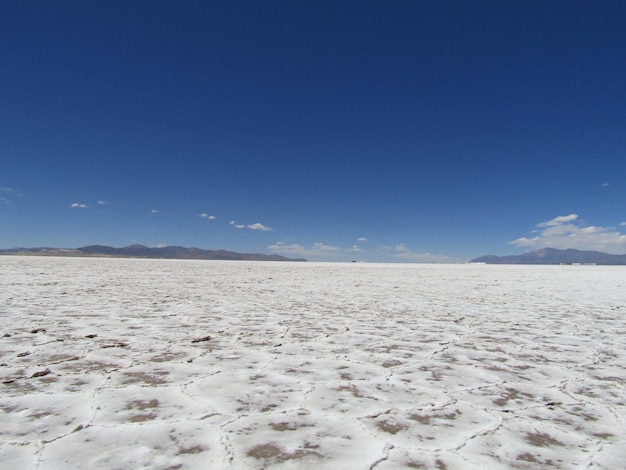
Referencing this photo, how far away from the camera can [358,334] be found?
13.0 feet

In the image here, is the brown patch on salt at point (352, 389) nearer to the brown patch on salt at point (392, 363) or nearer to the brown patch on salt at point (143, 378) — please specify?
the brown patch on salt at point (392, 363)

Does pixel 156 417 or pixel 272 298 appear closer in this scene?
pixel 156 417

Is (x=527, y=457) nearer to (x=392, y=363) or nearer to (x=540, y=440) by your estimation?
(x=540, y=440)

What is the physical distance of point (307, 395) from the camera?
6.94 ft

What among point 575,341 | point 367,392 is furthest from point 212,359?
point 575,341

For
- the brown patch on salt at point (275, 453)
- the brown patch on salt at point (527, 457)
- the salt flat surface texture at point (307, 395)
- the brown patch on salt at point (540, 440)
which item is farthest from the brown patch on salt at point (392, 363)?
the brown patch on salt at point (275, 453)

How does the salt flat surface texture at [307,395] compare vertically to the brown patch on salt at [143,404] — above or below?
above

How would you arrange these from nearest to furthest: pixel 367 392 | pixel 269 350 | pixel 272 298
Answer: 1. pixel 367 392
2. pixel 269 350
3. pixel 272 298

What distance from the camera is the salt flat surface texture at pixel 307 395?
1.46 m

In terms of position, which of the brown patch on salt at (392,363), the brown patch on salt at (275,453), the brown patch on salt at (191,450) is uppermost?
the brown patch on salt at (392,363)

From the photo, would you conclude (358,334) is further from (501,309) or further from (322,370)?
(501,309)

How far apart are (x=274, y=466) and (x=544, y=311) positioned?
619cm

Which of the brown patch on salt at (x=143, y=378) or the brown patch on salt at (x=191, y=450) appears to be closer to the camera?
the brown patch on salt at (x=191, y=450)

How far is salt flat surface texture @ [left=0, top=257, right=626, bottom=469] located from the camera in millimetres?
1463
